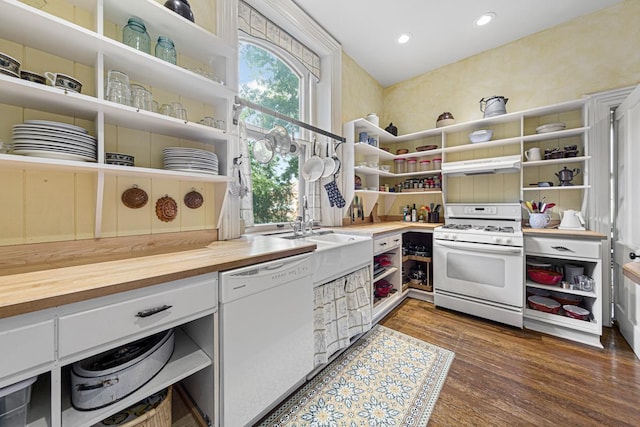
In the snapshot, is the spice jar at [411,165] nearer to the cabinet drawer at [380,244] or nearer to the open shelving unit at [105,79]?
the cabinet drawer at [380,244]

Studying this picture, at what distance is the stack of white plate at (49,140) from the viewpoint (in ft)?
2.94

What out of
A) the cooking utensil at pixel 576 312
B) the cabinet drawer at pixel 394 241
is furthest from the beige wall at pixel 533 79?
the cabinet drawer at pixel 394 241

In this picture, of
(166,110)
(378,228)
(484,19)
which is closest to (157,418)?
(166,110)

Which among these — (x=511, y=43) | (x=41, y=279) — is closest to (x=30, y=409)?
(x=41, y=279)

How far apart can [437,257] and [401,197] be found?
3.83ft

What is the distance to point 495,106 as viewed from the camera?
103 inches

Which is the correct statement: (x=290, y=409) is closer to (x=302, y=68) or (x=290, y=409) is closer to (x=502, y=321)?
(x=502, y=321)

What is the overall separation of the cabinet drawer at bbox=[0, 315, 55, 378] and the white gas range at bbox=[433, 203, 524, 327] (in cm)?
278

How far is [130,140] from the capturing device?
1302 mm

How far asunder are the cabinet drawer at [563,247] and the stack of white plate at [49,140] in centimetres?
320

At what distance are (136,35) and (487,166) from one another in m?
2.98

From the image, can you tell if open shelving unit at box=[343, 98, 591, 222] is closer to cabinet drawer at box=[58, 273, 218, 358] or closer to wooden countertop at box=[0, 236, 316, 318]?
wooden countertop at box=[0, 236, 316, 318]

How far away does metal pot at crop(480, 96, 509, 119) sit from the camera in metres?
2.60

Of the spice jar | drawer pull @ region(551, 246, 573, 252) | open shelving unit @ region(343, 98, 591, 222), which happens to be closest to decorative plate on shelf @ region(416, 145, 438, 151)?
open shelving unit @ region(343, 98, 591, 222)
